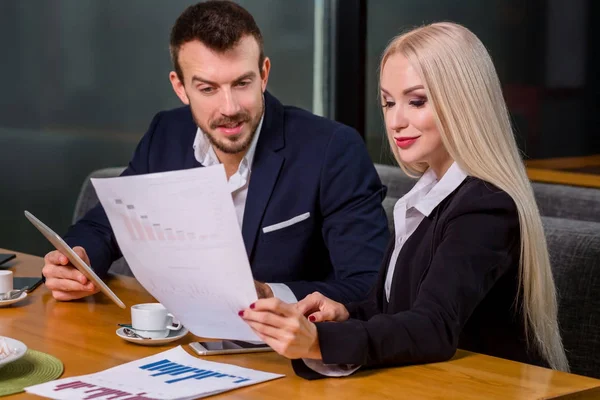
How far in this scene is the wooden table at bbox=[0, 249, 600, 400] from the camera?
4.42ft

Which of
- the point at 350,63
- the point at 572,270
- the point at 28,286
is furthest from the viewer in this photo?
the point at 350,63

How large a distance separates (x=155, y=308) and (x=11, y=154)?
210cm

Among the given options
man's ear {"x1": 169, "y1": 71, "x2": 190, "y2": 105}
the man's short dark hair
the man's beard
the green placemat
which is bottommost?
the green placemat

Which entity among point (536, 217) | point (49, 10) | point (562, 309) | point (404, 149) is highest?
point (49, 10)

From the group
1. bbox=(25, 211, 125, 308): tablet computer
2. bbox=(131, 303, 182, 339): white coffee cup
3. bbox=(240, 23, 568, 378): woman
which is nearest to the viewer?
bbox=(240, 23, 568, 378): woman

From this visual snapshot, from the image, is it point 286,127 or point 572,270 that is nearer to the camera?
point 572,270

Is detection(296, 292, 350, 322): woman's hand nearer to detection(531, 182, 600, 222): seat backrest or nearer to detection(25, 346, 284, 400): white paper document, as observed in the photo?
detection(25, 346, 284, 400): white paper document

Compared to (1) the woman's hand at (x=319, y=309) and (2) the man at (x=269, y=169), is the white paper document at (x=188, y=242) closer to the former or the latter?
(1) the woman's hand at (x=319, y=309)

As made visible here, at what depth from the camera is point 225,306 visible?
147cm

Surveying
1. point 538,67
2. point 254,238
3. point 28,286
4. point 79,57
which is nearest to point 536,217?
point 254,238

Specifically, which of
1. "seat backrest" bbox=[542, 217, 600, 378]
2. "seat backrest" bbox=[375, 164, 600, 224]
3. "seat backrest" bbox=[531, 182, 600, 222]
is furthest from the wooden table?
"seat backrest" bbox=[531, 182, 600, 222]

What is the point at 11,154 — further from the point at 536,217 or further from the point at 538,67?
the point at 536,217

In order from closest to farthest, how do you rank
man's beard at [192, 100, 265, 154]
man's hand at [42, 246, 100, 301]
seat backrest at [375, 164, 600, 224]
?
man's hand at [42, 246, 100, 301]
man's beard at [192, 100, 265, 154]
seat backrest at [375, 164, 600, 224]

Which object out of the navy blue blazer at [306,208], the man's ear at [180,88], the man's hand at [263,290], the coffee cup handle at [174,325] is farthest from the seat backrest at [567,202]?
the coffee cup handle at [174,325]
